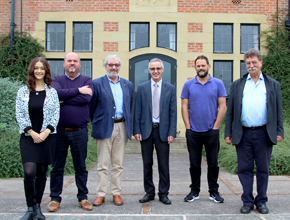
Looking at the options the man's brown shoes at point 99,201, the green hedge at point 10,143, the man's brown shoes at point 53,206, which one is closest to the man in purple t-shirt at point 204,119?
the man's brown shoes at point 99,201

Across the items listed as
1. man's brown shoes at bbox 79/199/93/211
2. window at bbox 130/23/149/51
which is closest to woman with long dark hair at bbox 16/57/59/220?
man's brown shoes at bbox 79/199/93/211

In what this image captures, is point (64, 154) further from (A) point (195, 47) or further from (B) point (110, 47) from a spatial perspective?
(A) point (195, 47)

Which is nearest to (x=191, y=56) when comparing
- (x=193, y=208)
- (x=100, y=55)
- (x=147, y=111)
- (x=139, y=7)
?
(x=139, y=7)

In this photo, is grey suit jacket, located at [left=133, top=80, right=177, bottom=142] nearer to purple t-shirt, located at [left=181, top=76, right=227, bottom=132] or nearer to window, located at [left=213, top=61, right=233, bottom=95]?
purple t-shirt, located at [left=181, top=76, right=227, bottom=132]

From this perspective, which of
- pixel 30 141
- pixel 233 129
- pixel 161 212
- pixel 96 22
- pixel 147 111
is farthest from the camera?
pixel 96 22

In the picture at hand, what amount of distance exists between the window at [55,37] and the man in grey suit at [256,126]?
788 centimetres

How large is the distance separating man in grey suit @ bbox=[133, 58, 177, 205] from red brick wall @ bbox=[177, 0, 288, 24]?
6.64 m

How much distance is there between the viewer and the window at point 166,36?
10305mm

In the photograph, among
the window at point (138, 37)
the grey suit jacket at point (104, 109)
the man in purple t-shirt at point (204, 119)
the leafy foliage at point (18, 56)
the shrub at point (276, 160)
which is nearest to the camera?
the grey suit jacket at point (104, 109)

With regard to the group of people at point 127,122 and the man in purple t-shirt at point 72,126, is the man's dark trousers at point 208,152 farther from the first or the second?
the man in purple t-shirt at point 72,126

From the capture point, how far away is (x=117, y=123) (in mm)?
4195

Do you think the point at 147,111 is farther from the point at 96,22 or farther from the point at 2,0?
the point at 2,0

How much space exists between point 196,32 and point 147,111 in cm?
666

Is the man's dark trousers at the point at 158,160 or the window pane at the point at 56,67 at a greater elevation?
the window pane at the point at 56,67
